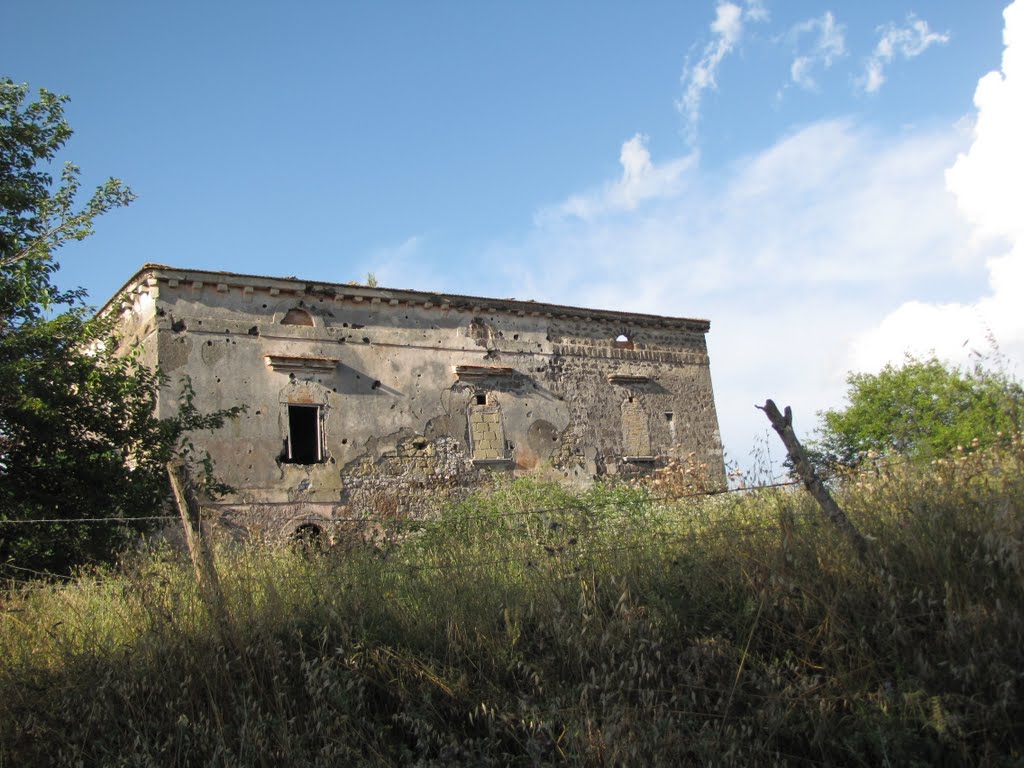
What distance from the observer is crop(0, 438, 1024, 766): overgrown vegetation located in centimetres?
443

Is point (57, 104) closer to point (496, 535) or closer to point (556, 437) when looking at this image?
point (496, 535)

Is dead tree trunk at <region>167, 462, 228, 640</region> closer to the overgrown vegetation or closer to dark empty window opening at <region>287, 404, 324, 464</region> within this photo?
the overgrown vegetation

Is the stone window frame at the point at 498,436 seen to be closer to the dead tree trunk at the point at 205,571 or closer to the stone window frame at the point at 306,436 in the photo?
the stone window frame at the point at 306,436

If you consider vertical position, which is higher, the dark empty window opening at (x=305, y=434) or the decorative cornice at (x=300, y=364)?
the decorative cornice at (x=300, y=364)

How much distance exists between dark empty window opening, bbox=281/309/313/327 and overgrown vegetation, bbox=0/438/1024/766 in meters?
9.59

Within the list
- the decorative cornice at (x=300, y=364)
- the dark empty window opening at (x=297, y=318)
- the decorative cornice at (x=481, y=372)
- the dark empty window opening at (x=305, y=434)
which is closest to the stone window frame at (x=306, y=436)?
the dark empty window opening at (x=305, y=434)

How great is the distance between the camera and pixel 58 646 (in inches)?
213

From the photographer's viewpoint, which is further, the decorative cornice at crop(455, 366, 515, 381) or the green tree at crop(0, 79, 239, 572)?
the decorative cornice at crop(455, 366, 515, 381)

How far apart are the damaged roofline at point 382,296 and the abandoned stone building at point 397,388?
3cm

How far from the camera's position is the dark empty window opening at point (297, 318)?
15.6 m

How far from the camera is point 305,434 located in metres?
15.6

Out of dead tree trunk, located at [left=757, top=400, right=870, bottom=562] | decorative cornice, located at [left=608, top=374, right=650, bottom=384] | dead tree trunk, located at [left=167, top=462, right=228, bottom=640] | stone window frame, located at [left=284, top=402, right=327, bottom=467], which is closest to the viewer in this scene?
dead tree trunk, located at [left=757, top=400, right=870, bottom=562]

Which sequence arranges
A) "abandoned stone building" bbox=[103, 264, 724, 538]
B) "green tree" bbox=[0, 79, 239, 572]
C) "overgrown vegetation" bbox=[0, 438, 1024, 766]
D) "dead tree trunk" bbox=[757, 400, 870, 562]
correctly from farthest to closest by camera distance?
"abandoned stone building" bbox=[103, 264, 724, 538]
"green tree" bbox=[0, 79, 239, 572]
"dead tree trunk" bbox=[757, 400, 870, 562]
"overgrown vegetation" bbox=[0, 438, 1024, 766]

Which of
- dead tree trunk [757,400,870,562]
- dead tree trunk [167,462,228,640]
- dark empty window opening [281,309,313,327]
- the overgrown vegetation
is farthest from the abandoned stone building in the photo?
dead tree trunk [757,400,870,562]
